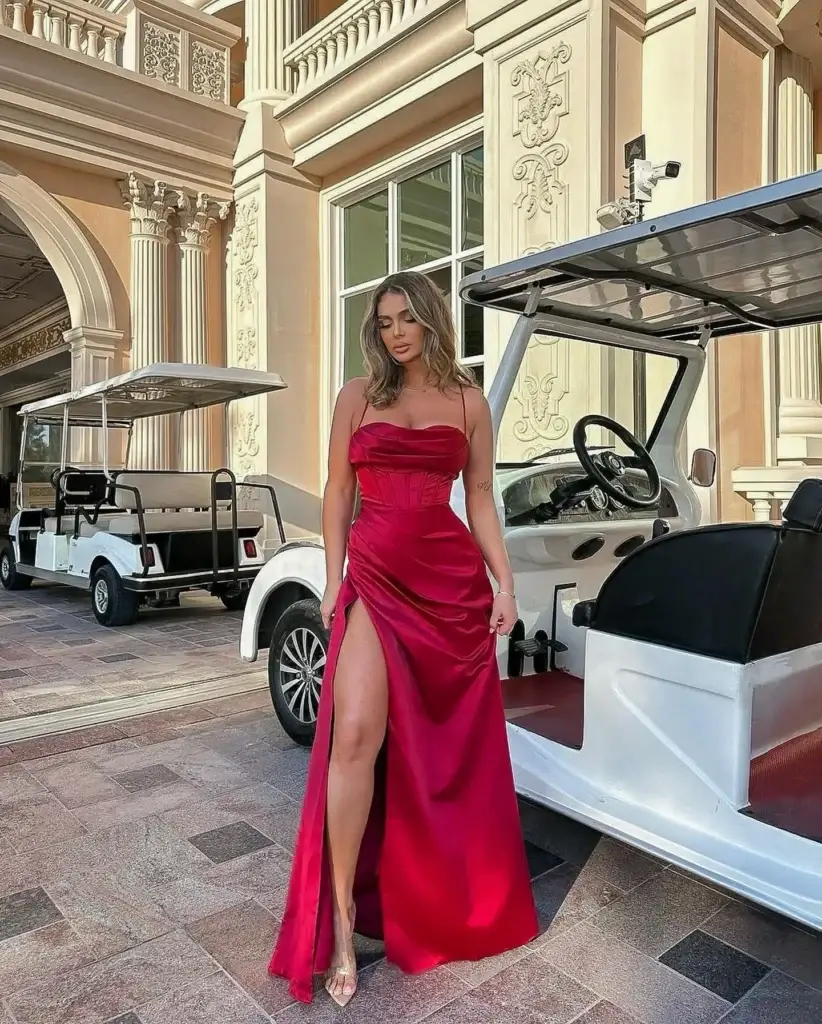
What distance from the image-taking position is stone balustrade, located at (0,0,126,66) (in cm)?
943

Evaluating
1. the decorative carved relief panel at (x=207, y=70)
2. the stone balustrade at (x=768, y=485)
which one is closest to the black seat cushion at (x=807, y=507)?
the stone balustrade at (x=768, y=485)

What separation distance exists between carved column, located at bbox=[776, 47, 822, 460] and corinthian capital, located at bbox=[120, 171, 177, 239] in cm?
723

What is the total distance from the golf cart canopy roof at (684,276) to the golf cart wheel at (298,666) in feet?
5.05

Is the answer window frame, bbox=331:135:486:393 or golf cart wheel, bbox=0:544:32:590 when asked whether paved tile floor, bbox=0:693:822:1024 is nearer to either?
window frame, bbox=331:135:486:393

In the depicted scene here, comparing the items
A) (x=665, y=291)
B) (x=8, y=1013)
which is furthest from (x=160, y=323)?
(x=8, y=1013)

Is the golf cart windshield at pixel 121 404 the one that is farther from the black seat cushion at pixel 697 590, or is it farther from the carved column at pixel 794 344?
the black seat cushion at pixel 697 590

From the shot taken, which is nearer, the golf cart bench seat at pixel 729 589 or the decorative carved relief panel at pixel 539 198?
the golf cart bench seat at pixel 729 589

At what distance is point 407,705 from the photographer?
1898 mm

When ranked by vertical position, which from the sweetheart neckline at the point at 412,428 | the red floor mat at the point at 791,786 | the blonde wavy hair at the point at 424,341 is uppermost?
the blonde wavy hair at the point at 424,341

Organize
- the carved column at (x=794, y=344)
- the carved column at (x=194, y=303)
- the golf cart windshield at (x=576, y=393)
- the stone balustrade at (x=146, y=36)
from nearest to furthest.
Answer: the golf cart windshield at (x=576, y=393) → the carved column at (x=794, y=344) → the stone balustrade at (x=146, y=36) → the carved column at (x=194, y=303)

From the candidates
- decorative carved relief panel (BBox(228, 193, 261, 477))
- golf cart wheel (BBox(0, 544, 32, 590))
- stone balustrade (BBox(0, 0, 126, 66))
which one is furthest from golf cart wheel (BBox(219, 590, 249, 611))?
stone balustrade (BBox(0, 0, 126, 66))

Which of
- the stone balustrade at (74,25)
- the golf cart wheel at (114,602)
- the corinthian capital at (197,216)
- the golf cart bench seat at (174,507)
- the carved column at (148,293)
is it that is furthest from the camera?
the corinthian capital at (197,216)

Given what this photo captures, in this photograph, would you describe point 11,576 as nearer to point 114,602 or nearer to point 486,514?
point 114,602

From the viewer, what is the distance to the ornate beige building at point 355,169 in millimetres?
6039
